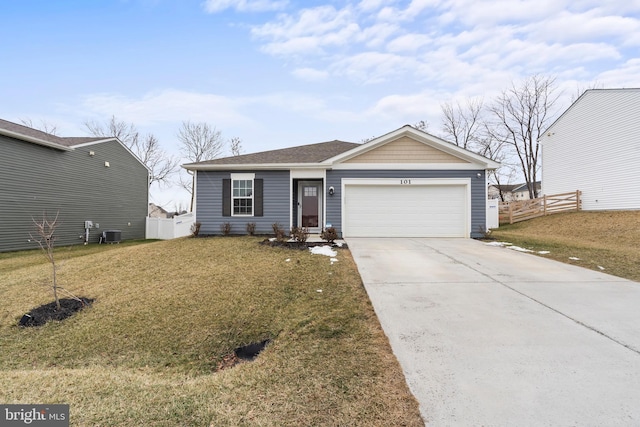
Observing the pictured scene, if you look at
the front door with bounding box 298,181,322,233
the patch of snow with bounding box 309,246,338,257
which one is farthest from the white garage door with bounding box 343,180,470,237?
the patch of snow with bounding box 309,246,338,257

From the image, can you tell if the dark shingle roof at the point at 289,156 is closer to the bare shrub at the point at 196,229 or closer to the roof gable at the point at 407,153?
the roof gable at the point at 407,153

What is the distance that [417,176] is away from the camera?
1066 centimetres

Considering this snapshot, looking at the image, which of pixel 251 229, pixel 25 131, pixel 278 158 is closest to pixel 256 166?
pixel 278 158

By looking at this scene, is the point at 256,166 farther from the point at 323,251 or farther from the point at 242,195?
the point at 323,251

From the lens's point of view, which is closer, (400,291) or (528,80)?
(400,291)

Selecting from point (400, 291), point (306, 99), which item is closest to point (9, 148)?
point (306, 99)

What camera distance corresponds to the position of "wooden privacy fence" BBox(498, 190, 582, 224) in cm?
1636

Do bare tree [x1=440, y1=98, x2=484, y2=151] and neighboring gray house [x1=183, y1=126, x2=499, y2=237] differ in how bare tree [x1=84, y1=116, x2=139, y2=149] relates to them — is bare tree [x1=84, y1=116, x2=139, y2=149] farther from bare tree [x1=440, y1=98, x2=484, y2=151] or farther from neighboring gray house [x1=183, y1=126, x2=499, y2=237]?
bare tree [x1=440, y1=98, x2=484, y2=151]

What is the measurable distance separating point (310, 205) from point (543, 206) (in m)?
14.0

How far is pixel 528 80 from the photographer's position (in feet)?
80.2

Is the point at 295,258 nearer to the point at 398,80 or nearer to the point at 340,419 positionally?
the point at 340,419

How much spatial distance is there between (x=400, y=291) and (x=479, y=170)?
8014 mm

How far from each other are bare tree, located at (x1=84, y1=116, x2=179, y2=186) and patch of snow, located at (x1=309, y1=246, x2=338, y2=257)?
84.0 ft

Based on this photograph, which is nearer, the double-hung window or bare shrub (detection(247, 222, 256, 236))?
bare shrub (detection(247, 222, 256, 236))
